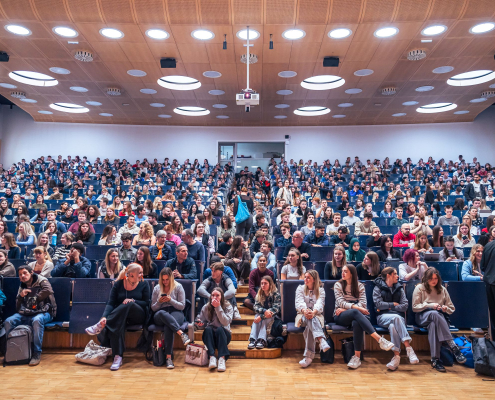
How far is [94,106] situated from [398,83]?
9722 millimetres

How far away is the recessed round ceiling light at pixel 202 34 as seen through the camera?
771 centimetres

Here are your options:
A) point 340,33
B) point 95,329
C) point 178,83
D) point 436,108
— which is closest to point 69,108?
point 178,83

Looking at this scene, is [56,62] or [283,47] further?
[56,62]

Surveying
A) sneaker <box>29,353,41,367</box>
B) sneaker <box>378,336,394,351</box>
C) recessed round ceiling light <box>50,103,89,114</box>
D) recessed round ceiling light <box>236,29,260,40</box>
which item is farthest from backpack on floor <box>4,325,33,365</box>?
recessed round ceiling light <box>50,103,89,114</box>

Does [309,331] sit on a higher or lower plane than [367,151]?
lower

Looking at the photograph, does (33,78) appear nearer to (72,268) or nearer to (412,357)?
(72,268)

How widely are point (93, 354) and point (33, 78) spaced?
9992 mm

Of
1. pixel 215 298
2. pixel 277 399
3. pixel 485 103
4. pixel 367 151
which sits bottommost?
pixel 277 399

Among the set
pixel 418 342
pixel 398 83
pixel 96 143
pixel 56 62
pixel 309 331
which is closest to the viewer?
pixel 309 331

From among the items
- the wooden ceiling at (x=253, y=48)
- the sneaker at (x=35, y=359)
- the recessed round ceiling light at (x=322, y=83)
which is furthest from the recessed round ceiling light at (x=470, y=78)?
the sneaker at (x=35, y=359)

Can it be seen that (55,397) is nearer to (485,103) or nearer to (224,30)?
(224,30)

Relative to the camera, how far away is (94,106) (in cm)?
1337

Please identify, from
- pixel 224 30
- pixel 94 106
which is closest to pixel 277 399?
pixel 224 30

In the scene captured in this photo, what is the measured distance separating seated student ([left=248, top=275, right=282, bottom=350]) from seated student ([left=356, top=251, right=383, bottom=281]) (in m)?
1.04
